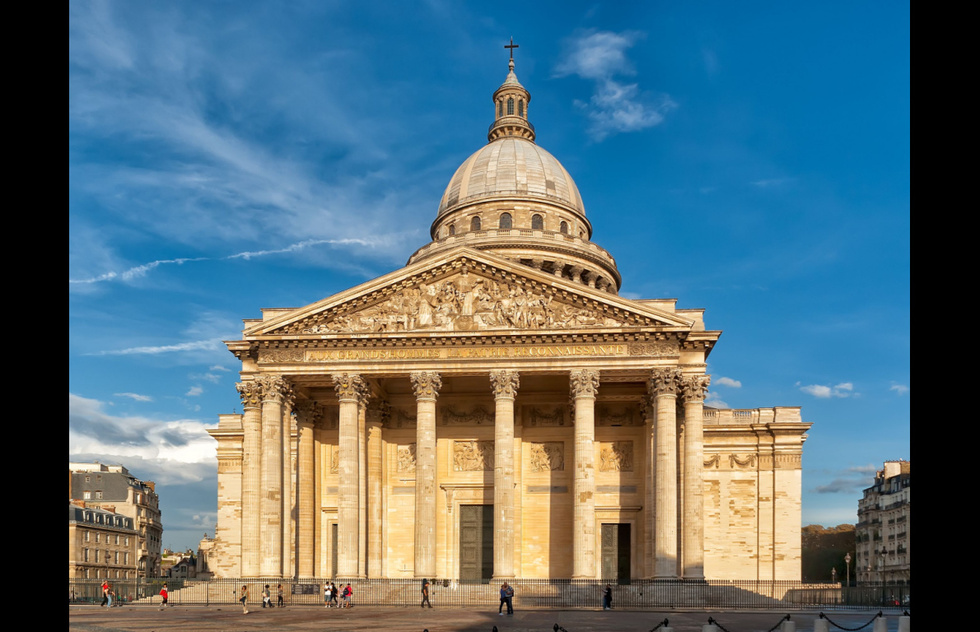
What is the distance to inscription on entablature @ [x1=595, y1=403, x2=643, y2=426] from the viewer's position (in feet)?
153

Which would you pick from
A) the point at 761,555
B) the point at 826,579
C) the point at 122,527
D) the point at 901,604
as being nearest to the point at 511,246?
the point at 761,555

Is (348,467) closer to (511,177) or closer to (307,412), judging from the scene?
(307,412)

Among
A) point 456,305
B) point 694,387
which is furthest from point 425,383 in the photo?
point 694,387

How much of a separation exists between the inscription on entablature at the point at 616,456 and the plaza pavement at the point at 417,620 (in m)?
10.9

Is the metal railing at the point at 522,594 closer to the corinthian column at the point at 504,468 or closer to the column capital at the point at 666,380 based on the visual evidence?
the corinthian column at the point at 504,468

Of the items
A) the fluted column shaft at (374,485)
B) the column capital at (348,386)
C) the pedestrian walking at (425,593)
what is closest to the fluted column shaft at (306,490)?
the fluted column shaft at (374,485)

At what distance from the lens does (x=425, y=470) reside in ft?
136

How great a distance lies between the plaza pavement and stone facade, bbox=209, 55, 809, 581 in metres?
4.86

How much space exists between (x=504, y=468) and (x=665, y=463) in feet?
Result: 24.3

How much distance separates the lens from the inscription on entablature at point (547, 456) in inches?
1841
